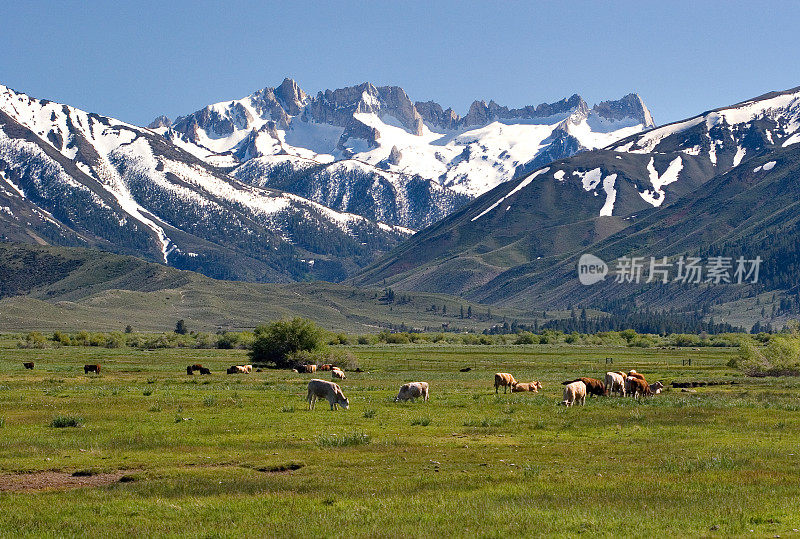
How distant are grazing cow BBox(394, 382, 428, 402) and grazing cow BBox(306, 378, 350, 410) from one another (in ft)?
17.0

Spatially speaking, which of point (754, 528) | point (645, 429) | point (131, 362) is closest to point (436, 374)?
point (131, 362)

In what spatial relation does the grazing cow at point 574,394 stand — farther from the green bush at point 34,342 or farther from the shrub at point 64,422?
the green bush at point 34,342

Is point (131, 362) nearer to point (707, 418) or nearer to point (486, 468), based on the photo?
point (707, 418)

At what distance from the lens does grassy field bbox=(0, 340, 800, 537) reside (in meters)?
19.2

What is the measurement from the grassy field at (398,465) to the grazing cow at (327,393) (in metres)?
0.77

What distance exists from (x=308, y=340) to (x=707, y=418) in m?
61.8

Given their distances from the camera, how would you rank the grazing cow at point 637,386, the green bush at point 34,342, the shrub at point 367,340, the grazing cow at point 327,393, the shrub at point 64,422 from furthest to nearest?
the shrub at point 367,340
the green bush at point 34,342
the grazing cow at point 637,386
the grazing cow at point 327,393
the shrub at point 64,422

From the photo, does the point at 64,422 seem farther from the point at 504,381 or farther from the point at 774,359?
the point at 774,359

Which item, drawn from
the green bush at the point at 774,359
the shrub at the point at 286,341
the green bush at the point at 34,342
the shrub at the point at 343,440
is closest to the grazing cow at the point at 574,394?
the shrub at the point at 343,440

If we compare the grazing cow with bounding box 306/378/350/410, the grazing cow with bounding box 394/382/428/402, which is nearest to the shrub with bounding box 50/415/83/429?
the grazing cow with bounding box 306/378/350/410

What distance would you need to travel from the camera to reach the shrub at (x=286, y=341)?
96625 millimetres

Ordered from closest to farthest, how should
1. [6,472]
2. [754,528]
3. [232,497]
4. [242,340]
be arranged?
1. [754,528]
2. [232,497]
3. [6,472]
4. [242,340]

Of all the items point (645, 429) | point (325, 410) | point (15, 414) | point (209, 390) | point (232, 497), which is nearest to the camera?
point (232, 497)

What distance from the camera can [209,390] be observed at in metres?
54.3
